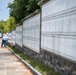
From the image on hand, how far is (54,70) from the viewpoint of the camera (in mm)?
12484

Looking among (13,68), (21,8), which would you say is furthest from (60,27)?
(21,8)

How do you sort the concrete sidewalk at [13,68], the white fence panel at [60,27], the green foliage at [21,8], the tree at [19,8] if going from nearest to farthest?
1. the white fence panel at [60,27]
2. the concrete sidewalk at [13,68]
3. the green foliage at [21,8]
4. the tree at [19,8]

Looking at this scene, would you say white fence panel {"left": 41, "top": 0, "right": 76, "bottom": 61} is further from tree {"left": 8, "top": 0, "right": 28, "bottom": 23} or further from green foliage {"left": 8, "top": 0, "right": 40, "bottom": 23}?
tree {"left": 8, "top": 0, "right": 28, "bottom": 23}

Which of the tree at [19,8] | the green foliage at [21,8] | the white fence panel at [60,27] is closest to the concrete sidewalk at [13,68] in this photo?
the white fence panel at [60,27]

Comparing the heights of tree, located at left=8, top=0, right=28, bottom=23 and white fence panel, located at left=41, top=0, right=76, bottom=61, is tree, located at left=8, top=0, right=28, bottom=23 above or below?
above

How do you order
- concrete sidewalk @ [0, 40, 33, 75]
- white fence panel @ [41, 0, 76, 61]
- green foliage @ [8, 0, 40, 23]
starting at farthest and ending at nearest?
green foliage @ [8, 0, 40, 23]
concrete sidewalk @ [0, 40, 33, 75]
white fence panel @ [41, 0, 76, 61]

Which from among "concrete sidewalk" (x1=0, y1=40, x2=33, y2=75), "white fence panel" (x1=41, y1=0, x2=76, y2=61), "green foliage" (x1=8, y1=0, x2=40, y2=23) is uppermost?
"green foliage" (x1=8, y1=0, x2=40, y2=23)

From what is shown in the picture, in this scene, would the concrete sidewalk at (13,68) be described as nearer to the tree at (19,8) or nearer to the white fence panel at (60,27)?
the white fence panel at (60,27)

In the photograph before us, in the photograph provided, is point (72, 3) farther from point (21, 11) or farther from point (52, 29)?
point (21, 11)

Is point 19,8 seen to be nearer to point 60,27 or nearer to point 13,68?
point 13,68

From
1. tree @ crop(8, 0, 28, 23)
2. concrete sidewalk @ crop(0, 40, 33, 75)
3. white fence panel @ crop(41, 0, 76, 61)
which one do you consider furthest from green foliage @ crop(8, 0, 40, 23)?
white fence panel @ crop(41, 0, 76, 61)

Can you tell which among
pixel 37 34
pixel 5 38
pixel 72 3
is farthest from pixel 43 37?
pixel 5 38

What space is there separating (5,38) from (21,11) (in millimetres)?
6363

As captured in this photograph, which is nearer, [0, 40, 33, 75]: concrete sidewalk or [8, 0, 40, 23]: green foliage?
[0, 40, 33, 75]: concrete sidewalk
